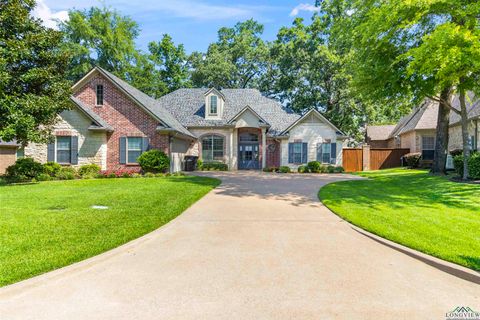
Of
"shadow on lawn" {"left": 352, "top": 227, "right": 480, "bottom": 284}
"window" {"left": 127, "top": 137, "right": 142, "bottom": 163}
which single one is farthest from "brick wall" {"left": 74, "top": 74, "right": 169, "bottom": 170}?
"shadow on lawn" {"left": 352, "top": 227, "right": 480, "bottom": 284}

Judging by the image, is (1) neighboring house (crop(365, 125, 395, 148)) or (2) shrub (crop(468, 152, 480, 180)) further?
(1) neighboring house (crop(365, 125, 395, 148))

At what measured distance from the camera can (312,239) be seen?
629cm

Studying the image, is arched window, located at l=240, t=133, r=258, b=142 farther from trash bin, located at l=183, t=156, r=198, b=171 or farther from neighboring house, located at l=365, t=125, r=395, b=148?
neighboring house, located at l=365, t=125, r=395, b=148

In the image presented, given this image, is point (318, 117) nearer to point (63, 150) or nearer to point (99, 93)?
point (99, 93)

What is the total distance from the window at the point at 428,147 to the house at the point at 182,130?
832 cm

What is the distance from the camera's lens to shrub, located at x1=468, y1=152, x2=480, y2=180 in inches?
549

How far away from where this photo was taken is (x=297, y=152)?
2519cm

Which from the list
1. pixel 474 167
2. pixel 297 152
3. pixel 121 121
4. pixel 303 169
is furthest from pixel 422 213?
pixel 121 121

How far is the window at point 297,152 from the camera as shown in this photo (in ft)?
82.4

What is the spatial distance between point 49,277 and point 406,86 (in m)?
16.4

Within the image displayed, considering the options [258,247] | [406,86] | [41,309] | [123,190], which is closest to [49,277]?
[41,309]

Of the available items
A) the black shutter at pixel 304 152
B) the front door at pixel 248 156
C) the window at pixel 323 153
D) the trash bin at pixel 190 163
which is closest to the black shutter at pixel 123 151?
the trash bin at pixel 190 163

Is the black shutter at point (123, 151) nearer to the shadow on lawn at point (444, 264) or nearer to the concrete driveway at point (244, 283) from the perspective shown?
the concrete driveway at point (244, 283)

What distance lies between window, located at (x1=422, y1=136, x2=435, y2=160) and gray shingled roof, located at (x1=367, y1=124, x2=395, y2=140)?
12597 mm
